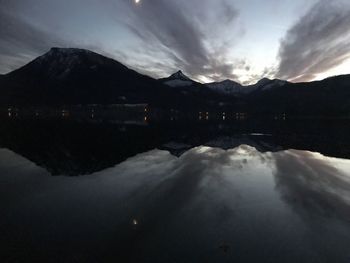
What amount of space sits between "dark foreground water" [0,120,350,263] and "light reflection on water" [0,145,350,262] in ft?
0.15

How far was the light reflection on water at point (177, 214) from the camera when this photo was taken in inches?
418

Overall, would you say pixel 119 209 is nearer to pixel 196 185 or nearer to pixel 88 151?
pixel 196 185

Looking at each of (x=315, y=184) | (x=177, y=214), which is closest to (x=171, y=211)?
(x=177, y=214)

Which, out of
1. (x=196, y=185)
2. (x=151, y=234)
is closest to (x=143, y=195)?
(x=196, y=185)

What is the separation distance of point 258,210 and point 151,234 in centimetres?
632

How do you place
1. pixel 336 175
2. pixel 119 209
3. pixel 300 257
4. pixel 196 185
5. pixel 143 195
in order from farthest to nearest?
pixel 336 175 < pixel 196 185 < pixel 143 195 < pixel 119 209 < pixel 300 257

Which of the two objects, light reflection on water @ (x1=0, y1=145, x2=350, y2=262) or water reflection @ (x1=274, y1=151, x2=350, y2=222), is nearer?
light reflection on water @ (x1=0, y1=145, x2=350, y2=262)

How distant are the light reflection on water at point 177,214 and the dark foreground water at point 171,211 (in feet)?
0.15

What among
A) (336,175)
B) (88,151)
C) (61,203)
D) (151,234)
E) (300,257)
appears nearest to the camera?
(300,257)

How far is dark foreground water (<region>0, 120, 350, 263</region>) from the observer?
34.9 ft

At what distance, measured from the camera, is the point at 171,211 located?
14.9 m

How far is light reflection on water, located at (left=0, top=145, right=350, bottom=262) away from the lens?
10.6m

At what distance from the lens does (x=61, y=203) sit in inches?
626

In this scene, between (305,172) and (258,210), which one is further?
(305,172)
